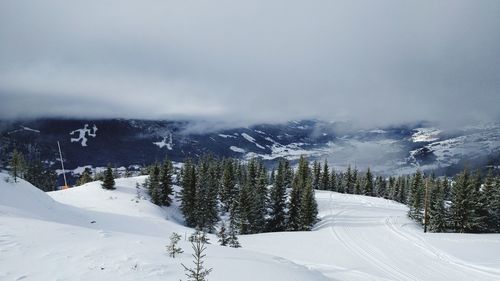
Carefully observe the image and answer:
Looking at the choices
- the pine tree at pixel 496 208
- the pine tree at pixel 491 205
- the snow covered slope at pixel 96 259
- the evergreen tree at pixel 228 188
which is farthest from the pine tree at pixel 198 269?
the evergreen tree at pixel 228 188

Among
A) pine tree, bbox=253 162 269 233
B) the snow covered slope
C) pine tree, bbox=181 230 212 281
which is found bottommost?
pine tree, bbox=253 162 269 233

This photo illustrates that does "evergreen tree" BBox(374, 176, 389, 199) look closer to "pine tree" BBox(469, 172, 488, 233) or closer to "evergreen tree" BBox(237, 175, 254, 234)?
"pine tree" BBox(469, 172, 488, 233)

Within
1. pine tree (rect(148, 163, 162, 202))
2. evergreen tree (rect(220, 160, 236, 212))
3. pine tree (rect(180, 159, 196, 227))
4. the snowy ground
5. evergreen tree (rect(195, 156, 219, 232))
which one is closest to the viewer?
the snowy ground

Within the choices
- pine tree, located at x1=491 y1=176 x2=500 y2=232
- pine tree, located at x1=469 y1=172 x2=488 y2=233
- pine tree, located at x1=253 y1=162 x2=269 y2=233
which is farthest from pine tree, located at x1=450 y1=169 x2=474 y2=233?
pine tree, located at x1=253 y1=162 x2=269 y2=233

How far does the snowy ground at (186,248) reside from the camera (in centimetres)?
1191

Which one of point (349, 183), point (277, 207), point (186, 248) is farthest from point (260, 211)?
point (349, 183)

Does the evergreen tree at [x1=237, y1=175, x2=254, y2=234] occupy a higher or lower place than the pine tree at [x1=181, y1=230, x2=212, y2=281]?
lower

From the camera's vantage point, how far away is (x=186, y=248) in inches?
637

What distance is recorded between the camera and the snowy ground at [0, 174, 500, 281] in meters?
11.9

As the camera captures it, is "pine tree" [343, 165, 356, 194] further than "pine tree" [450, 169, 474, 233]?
Yes

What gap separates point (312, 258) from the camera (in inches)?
1222

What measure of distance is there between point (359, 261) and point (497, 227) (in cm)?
3549

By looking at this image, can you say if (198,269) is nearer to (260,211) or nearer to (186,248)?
(186,248)

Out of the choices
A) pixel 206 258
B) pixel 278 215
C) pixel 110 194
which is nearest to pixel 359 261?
pixel 206 258
